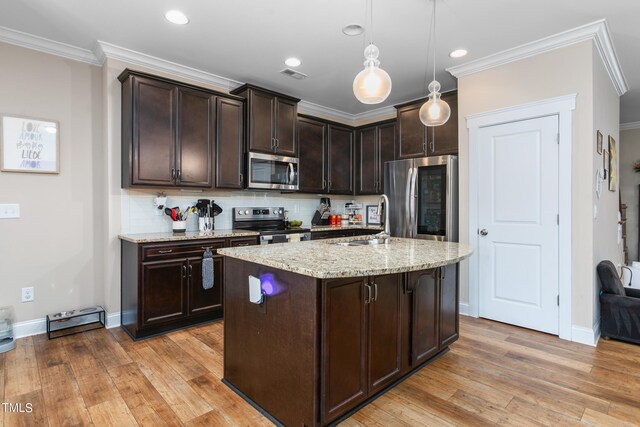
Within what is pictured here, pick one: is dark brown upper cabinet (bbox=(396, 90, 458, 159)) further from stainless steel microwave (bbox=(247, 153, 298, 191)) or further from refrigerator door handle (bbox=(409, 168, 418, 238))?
stainless steel microwave (bbox=(247, 153, 298, 191))

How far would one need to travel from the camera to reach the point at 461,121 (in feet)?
12.2

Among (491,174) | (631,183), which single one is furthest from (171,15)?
(631,183)

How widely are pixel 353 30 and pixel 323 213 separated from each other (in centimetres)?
290

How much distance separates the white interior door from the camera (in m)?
3.13

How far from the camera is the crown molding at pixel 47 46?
9.64 ft

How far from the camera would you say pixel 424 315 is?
7.61 feet

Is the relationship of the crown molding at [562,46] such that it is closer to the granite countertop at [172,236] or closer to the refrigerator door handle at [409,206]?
the refrigerator door handle at [409,206]

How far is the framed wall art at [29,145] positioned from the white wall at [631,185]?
8278mm

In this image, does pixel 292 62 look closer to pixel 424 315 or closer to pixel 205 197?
pixel 205 197

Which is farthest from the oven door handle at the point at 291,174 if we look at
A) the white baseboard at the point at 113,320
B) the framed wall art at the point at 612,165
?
the framed wall art at the point at 612,165

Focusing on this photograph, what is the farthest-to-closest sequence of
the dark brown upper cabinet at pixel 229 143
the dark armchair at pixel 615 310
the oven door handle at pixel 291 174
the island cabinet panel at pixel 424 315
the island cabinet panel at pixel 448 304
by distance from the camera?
1. the oven door handle at pixel 291 174
2. the dark brown upper cabinet at pixel 229 143
3. the dark armchair at pixel 615 310
4. the island cabinet panel at pixel 448 304
5. the island cabinet panel at pixel 424 315

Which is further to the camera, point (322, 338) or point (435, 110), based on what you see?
point (435, 110)

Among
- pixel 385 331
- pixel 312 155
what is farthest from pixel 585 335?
pixel 312 155

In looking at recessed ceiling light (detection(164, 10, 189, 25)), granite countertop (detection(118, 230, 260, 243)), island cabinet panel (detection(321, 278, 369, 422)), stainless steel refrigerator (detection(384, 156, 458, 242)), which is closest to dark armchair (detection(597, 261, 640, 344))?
stainless steel refrigerator (detection(384, 156, 458, 242))
